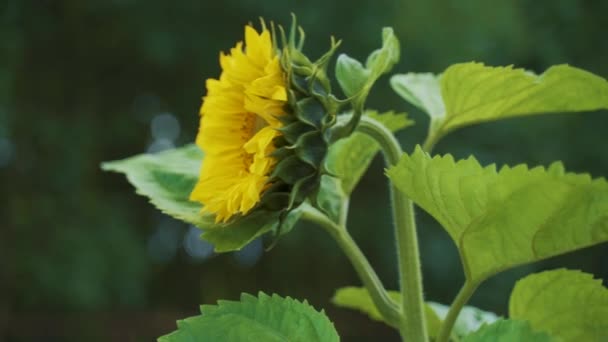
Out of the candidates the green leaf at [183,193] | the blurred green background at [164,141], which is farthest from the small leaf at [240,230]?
the blurred green background at [164,141]

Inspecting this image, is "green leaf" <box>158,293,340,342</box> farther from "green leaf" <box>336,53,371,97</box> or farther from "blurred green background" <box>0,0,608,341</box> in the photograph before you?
"blurred green background" <box>0,0,608,341</box>

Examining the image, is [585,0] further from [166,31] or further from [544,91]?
[544,91]

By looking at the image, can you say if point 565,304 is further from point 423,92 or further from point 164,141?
point 164,141

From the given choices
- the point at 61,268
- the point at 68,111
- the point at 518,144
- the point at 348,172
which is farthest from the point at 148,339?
the point at 348,172

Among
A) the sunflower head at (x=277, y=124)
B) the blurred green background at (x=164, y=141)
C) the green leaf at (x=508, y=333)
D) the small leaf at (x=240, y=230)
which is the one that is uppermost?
the blurred green background at (x=164, y=141)

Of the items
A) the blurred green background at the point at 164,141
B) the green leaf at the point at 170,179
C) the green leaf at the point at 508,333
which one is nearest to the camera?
the green leaf at the point at 508,333

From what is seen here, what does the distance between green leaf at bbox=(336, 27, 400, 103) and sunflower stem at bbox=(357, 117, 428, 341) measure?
13mm

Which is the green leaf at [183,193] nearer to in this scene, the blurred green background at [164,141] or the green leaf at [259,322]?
the green leaf at [259,322]

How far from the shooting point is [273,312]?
31 cm

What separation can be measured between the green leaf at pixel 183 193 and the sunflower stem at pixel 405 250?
1.6 inches

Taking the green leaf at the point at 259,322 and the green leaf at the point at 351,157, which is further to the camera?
the green leaf at the point at 351,157

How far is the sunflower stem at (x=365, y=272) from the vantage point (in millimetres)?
357

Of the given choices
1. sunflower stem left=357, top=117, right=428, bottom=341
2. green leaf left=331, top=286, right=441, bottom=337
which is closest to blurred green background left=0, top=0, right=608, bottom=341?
green leaf left=331, top=286, right=441, bottom=337

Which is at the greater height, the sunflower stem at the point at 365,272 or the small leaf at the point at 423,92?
the small leaf at the point at 423,92
